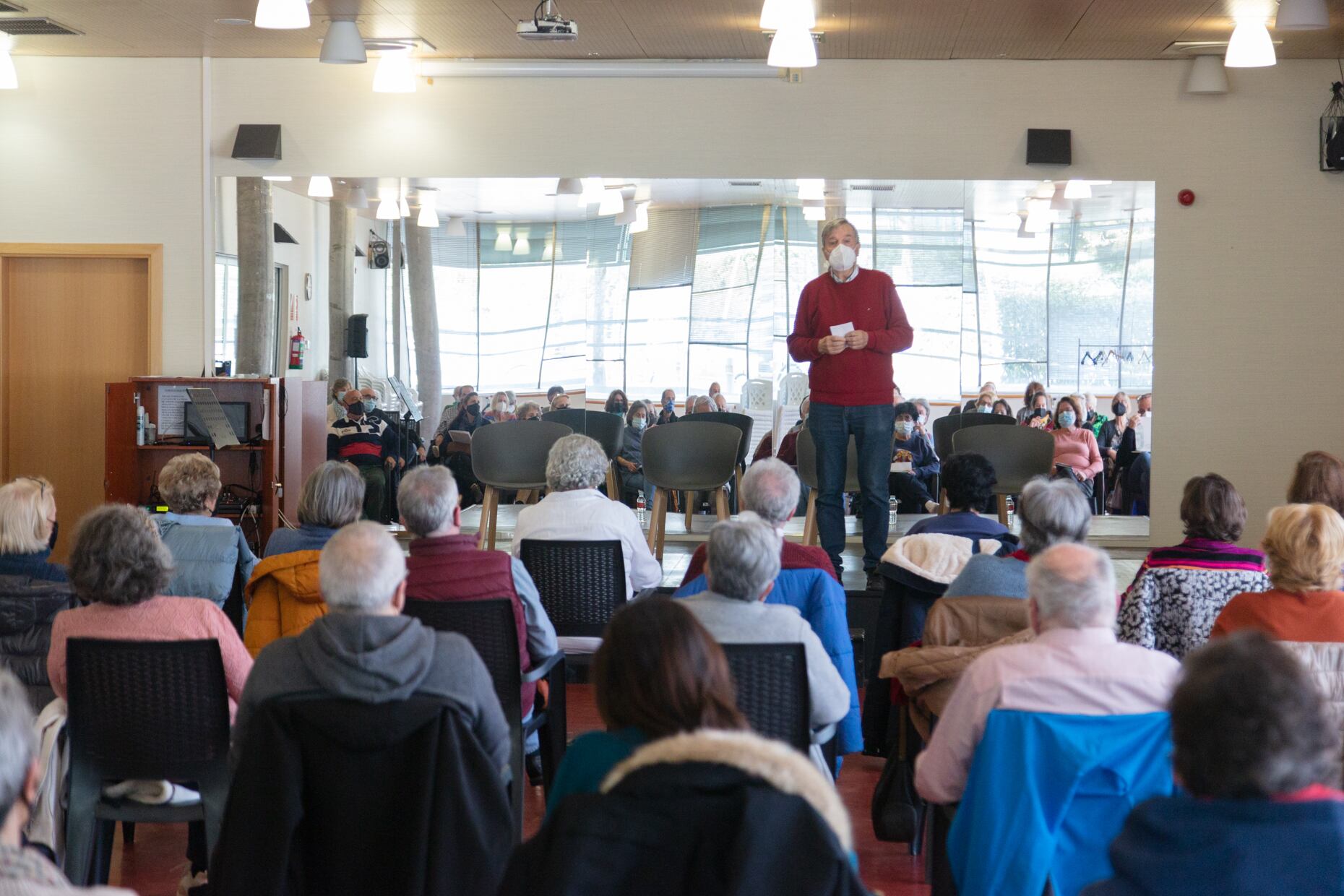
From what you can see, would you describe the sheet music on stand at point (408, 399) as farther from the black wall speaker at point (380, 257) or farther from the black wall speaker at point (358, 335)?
the black wall speaker at point (380, 257)

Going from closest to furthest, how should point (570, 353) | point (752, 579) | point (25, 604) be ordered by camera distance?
point (752, 579)
point (25, 604)
point (570, 353)

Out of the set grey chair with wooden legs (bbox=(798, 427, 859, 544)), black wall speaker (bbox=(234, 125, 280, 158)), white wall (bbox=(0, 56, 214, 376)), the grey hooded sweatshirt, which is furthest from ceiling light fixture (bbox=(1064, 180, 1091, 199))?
the grey hooded sweatshirt

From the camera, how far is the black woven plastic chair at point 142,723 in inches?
115

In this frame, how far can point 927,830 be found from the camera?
3.38 metres

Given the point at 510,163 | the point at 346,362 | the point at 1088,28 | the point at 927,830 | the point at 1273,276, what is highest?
the point at 1088,28

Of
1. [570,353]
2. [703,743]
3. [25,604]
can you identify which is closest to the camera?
A: [703,743]

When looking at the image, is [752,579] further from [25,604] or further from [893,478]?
[893,478]

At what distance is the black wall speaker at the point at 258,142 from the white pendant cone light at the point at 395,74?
962 mm

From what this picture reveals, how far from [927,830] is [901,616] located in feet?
2.67

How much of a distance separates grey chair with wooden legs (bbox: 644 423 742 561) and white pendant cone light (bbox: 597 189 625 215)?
173cm

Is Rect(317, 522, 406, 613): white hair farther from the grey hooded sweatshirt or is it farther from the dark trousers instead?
the dark trousers

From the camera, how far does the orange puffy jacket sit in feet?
11.9

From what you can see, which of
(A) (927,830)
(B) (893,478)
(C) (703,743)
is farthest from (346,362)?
(C) (703,743)

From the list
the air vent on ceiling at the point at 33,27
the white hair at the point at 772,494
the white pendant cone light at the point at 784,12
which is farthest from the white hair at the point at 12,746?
the air vent on ceiling at the point at 33,27
